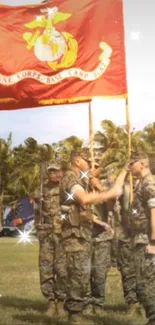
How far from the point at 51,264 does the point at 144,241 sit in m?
1.92

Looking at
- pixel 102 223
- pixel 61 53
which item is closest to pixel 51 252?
pixel 102 223

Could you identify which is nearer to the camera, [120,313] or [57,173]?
[120,313]

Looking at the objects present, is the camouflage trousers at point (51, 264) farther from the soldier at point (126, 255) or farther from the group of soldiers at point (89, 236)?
the soldier at point (126, 255)

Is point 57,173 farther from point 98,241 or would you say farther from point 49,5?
→ point 49,5

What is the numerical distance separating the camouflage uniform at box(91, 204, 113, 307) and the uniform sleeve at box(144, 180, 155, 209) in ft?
4.92

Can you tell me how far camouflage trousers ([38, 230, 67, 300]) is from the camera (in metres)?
7.70

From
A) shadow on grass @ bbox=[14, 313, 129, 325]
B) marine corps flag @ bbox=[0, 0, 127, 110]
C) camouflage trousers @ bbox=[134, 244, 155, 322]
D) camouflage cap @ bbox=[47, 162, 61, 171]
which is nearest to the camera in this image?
camouflage trousers @ bbox=[134, 244, 155, 322]

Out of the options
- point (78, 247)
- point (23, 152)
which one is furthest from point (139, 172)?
point (23, 152)

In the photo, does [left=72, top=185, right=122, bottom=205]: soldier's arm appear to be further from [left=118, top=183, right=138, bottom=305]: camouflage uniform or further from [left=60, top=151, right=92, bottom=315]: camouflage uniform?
[left=118, top=183, right=138, bottom=305]: camouflage uniform

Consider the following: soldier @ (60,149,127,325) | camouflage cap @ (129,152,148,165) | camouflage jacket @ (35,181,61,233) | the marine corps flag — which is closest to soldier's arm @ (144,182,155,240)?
camouflage cap @ (129,152,148,165)

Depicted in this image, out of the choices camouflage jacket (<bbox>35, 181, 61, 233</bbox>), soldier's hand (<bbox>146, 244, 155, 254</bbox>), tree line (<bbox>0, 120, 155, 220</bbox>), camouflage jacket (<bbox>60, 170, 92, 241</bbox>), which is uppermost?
tree line (<bbox>0, 120, 155, 220</bbox>)

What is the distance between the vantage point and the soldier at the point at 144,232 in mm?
6051

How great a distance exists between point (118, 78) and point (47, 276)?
263 cm

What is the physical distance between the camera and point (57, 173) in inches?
314
